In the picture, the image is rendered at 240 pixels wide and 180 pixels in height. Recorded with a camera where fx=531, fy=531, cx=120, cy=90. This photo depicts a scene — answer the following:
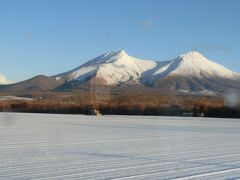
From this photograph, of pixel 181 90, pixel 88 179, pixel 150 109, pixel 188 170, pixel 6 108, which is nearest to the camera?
pixel 88 179

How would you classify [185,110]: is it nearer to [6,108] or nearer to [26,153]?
[6,108]

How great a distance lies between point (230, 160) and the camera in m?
10.6

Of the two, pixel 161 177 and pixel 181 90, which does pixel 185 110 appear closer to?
pixel 161 177

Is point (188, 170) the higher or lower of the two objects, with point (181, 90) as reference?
lower

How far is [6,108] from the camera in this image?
5769 cm

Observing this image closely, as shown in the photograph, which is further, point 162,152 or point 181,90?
point 181,90

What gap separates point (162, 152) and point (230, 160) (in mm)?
2024

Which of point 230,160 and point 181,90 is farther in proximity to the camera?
point 181,90

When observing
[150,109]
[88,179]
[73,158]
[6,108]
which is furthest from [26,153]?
[6,108]

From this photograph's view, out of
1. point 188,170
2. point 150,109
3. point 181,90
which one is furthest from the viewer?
point 181,90

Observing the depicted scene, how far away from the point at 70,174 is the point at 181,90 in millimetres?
192267

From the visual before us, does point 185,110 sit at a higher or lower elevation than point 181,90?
lower

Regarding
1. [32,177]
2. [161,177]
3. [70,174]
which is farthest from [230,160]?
[32,177]

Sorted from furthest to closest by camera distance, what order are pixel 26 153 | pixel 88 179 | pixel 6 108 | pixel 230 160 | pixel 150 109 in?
pixel 6 108 → pixel 150 109 → pixel 26 153 → pixel 230 160 → pixel 88 179
